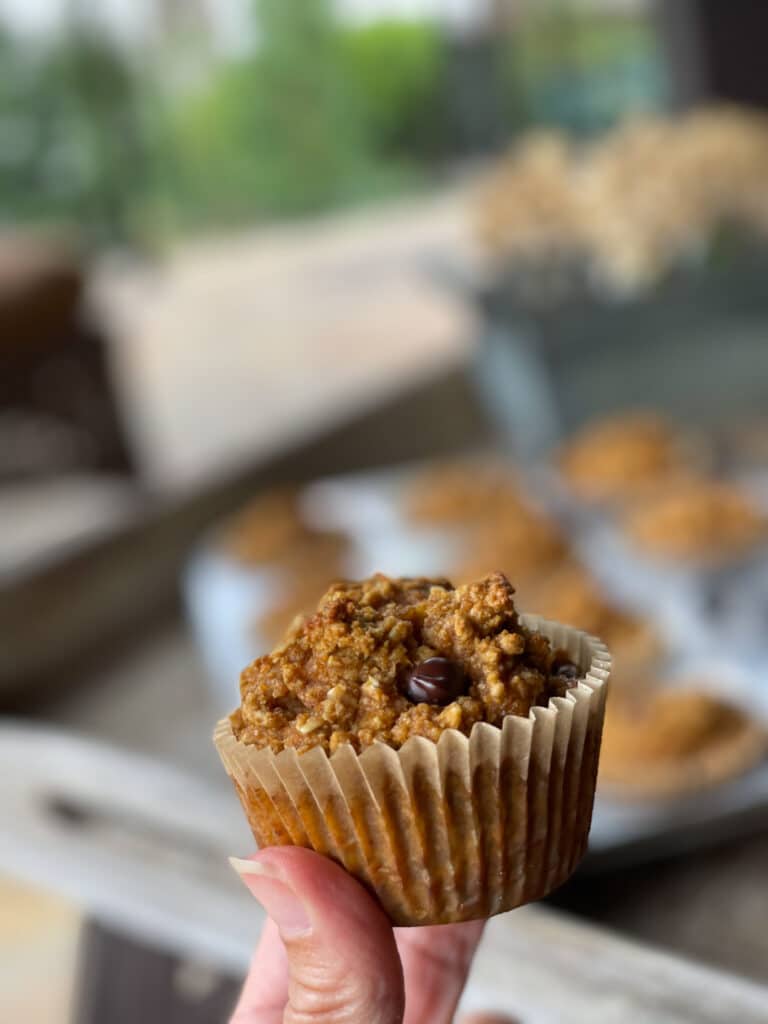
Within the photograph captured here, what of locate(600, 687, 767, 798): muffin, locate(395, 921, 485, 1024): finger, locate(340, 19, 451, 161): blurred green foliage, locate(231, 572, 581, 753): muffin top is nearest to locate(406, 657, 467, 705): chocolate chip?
locate(231, 572, 581, 753): muffin top

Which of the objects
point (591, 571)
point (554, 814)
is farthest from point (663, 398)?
point (554, 814)

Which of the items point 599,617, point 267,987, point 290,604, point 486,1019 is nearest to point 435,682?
point 267,987

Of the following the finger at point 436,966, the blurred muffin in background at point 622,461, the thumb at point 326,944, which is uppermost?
the thumb at point 326,944

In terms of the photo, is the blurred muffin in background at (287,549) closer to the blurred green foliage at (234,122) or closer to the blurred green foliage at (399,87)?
the blurred green foliage at (234,122)

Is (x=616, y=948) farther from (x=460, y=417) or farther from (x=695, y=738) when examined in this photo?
(x=460, y=417)

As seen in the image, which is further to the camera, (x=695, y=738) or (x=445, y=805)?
(x=695, y=738)

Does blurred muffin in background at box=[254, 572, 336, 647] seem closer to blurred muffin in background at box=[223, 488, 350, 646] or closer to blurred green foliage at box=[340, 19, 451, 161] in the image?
blurred muffin in background at box=[223, 488, 350, 646]

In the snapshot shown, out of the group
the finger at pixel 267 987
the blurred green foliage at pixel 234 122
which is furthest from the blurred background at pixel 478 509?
the blurred green foliage at pixel 234 122
